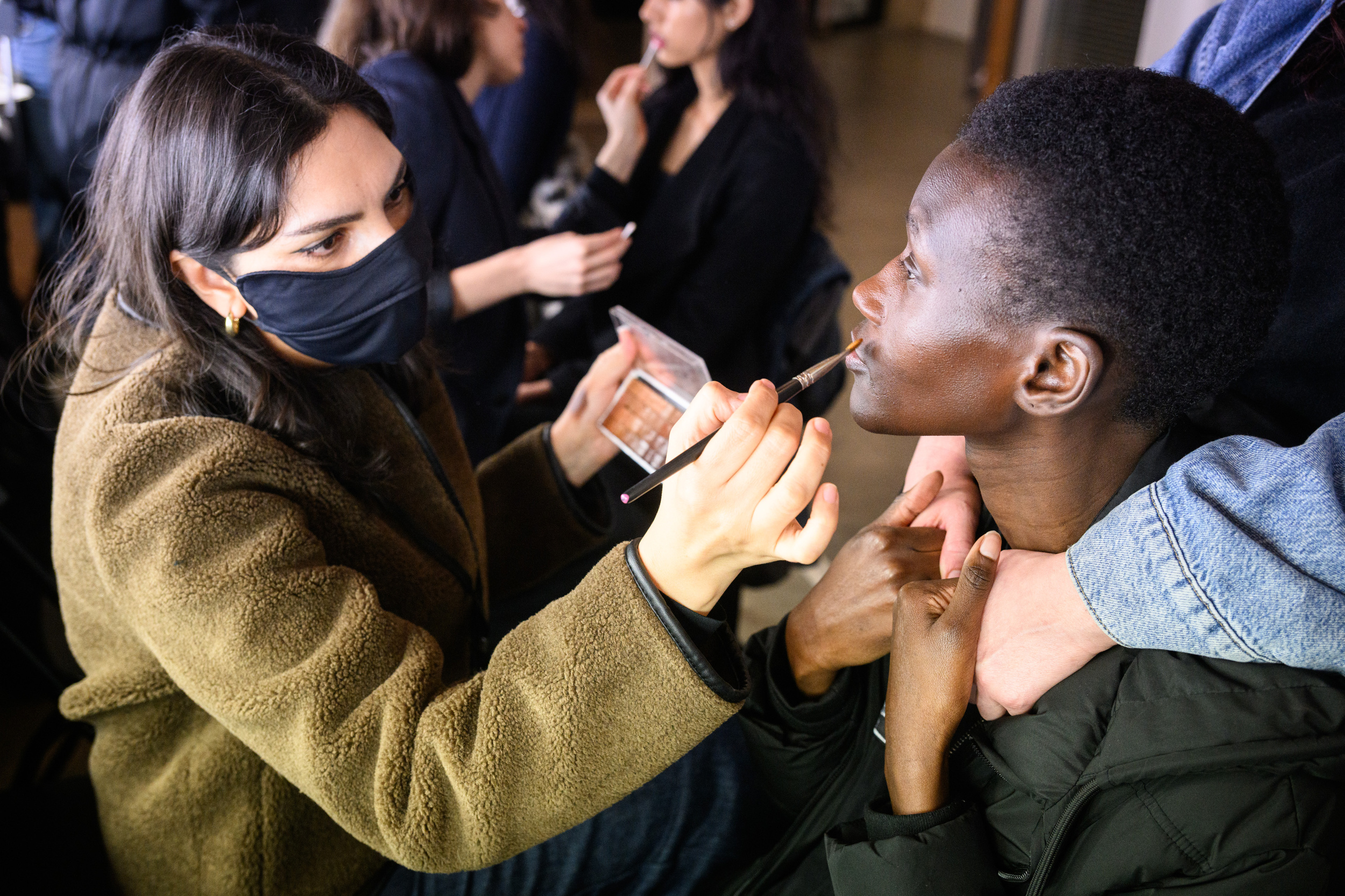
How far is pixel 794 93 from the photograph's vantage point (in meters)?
1.94

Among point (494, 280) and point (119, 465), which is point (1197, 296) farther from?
point (494, 280)

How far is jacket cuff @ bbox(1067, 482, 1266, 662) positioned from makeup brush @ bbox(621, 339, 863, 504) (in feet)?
0.86

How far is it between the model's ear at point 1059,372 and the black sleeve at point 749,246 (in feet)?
3.39

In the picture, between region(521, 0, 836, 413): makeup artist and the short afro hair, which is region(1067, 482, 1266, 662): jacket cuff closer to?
the short afro hair

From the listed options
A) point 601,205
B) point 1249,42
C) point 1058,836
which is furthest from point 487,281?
point 1058,836

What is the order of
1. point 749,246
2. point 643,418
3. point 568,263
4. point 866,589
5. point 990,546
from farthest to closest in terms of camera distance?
1. point 749,246
2. point 568,263
3. point 643,418
4. point 866,589
5. point 990,546

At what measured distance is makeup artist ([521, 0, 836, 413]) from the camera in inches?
72.7

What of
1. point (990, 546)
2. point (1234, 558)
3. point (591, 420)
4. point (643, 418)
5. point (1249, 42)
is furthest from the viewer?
point (591, 420)

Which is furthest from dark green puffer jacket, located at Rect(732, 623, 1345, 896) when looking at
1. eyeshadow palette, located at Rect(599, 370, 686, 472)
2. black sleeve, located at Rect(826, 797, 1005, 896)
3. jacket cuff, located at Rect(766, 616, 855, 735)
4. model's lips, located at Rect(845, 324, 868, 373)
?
eyeshadow palette, located at Rect(599, 370, 686, 472)

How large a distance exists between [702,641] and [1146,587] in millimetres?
363

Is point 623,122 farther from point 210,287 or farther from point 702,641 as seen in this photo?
point 702,641

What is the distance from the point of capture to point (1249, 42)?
101 cm

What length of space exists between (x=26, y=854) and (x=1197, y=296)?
53.6 inches

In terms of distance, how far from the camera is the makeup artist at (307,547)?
852mm
